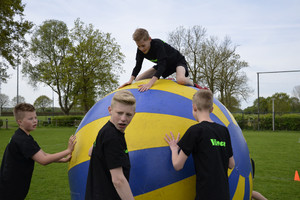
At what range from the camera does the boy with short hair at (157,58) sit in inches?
143

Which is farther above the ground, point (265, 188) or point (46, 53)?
point (46, 53)

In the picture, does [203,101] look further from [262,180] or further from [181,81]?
[262,180]

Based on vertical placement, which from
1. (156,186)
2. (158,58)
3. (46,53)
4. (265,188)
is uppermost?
(46,53)

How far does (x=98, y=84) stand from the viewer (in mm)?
32125

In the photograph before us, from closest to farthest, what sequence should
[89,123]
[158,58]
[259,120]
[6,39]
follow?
[89,123]
[158,58]
[6,39]
[259,120]

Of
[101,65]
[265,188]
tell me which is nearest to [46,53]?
[101,65]

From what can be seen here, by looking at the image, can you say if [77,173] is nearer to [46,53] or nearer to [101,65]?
[101,65]

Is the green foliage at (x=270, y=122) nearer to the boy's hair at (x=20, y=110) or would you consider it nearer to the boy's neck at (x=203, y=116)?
the boy's neck at (x=203, y=116)

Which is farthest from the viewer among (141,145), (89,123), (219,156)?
(89,123)

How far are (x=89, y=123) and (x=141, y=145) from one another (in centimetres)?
82

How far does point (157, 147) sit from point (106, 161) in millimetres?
661

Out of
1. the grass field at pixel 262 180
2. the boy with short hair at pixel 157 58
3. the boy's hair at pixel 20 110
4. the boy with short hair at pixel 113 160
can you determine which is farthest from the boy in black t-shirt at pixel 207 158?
the grass field at pixel 262 180

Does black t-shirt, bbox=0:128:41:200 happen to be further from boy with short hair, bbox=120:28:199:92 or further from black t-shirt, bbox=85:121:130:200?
boy with short hair, bbox=120:28:199:92

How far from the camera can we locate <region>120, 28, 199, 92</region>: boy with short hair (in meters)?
3.63
